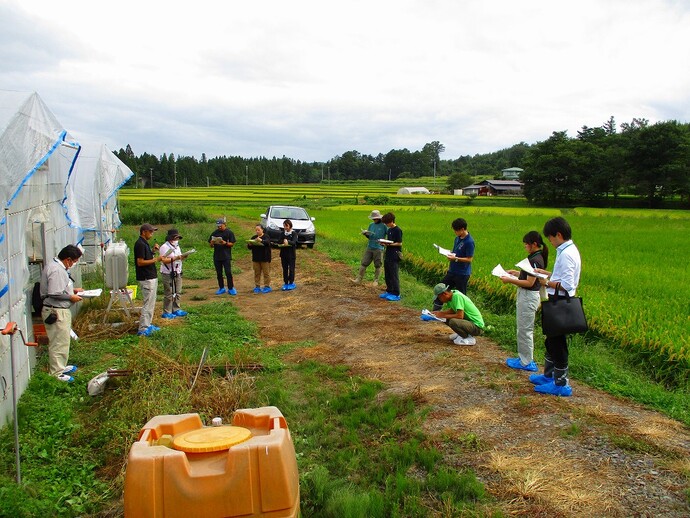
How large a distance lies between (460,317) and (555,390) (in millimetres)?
1958

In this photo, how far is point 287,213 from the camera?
20422 millimetres

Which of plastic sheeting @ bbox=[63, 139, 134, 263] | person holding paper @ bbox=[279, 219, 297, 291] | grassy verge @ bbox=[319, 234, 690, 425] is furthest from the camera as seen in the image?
plastic sheeting @ bbox=[63, 139, 134, 263]

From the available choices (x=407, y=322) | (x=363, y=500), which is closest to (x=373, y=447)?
(x=363, y=500)

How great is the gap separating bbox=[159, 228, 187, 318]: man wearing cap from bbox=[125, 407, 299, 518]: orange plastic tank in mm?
6529

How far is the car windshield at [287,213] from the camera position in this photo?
20.1 metres

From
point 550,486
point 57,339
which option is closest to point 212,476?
point 550,486

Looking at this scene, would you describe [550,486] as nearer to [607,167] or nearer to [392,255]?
[392,255]

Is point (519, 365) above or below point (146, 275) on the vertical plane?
below

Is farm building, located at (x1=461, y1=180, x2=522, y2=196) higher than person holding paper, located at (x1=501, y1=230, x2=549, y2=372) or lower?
higher

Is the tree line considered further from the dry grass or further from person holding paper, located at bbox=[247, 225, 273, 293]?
the dry grass

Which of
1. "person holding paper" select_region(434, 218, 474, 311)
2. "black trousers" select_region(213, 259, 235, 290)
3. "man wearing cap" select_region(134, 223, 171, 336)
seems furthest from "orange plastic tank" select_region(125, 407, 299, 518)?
"black trousers" select_region(213, 259, 235, 290)

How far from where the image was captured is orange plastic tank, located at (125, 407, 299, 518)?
2.81 meters

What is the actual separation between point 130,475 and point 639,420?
431 centimetres

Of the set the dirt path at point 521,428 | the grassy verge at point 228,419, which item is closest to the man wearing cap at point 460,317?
the dirt path at point 521,428
